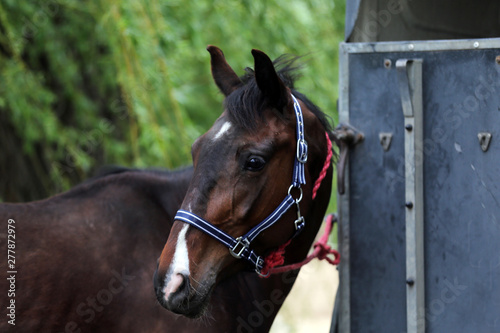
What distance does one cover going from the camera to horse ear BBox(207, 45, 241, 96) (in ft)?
9.92

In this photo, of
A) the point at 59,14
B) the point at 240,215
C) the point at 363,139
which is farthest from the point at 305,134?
the point at 59,14

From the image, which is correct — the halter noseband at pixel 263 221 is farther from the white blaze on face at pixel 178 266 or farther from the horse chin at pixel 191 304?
the horse chin at pixel 191 304

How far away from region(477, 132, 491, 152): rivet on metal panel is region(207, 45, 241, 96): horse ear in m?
1.10

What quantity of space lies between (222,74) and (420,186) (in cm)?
105

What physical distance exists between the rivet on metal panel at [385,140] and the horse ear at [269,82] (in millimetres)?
473

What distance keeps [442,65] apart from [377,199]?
0.65m

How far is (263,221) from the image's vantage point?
8.64 ft

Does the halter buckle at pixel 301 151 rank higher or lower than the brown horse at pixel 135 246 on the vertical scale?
higher

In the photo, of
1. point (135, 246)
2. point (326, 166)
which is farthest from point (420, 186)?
point (135, 246)

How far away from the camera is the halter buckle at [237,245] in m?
2.59

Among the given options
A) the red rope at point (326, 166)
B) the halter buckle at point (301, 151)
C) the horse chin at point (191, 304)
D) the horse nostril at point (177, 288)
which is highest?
the halter buckle at point (301, 151)

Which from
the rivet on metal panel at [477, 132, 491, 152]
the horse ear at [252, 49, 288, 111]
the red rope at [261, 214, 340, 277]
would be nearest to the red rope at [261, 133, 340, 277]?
the red rope at [261, 214, 340, 277]

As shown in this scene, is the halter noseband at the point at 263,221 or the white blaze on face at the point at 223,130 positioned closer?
the halter noseband at the point at 263,221

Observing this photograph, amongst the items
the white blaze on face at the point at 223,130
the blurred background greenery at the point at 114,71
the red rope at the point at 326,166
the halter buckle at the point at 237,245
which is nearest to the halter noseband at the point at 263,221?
the halter buckle at the point at 237,245
